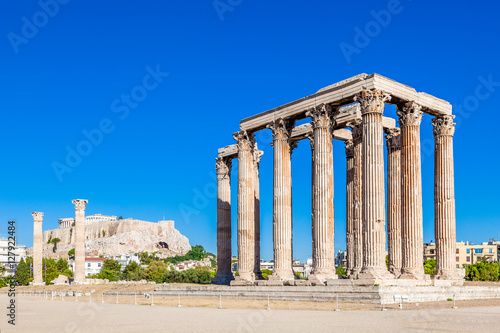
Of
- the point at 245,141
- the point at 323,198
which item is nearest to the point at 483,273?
the point at 245,141

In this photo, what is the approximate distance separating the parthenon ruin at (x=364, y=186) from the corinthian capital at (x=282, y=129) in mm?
77

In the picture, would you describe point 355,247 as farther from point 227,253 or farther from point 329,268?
point 227,253

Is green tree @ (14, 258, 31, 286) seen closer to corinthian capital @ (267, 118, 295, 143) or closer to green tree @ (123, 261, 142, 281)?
green tree @ (123, 261, 142, 281)

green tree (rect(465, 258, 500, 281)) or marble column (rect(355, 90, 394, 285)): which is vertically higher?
marble column (rect(355, 90, 394, 285))

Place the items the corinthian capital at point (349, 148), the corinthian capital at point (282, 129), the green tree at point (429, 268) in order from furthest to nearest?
the green tree at point (429, 268), the corinthian capital at point (349, 148), the corinthian capital at point (282, 129)

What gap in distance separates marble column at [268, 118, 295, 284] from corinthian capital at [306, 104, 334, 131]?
13.8ft

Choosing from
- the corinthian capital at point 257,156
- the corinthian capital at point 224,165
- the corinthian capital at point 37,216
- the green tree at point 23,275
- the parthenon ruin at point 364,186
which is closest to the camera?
the parthenon ruin at point 364,186

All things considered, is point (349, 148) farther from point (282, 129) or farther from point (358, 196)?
point (282, 129)

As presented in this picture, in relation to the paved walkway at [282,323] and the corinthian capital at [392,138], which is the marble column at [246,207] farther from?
the paved walkway at [282,323]

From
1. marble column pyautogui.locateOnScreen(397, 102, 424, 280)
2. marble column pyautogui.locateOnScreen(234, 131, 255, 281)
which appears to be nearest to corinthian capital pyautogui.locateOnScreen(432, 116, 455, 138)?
marble column pyautogui.locateOnScreen(397, 102, 424, 280)

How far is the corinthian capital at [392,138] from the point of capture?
47.5 metres

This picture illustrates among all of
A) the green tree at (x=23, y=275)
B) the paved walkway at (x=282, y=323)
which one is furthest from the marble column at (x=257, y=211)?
the green tree at (x=23, y=275)

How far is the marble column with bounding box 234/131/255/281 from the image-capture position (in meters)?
50.7

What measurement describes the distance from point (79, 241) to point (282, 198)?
47.4 m
